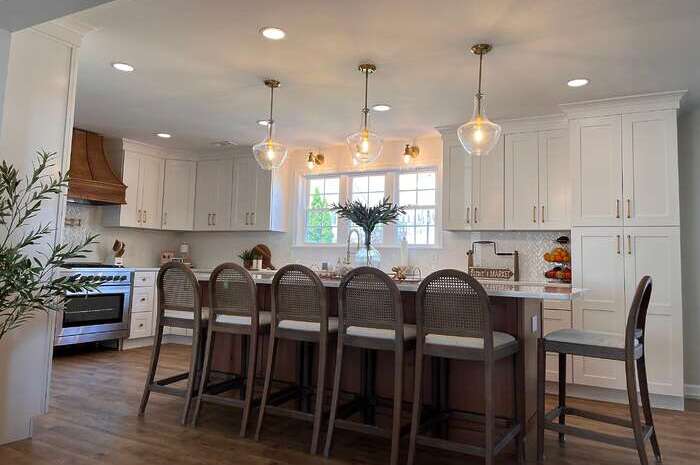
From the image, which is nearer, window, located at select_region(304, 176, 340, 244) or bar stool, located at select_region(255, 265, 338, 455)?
bar stool, located at select_region(255, 265, 338, 455)

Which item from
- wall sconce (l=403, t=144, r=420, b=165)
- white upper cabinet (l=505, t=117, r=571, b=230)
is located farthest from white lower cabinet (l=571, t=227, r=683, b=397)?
wall sconce (l=403, t=144, r=420, b=165)

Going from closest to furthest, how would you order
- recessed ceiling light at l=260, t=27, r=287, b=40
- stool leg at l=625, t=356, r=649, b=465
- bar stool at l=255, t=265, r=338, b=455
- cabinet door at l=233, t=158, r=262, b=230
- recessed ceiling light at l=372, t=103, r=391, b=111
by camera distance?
stool leg at l=625, t=356, r=649, b=465
bar stool at l=255, t=265, r=338, b=455
recessed ceiling light at l=260, t=27, r=287, b=40
recessed ceiling light at l=372, t=103, r=391, b=111
cabinet door at l=233, t=158, r=262, b=230

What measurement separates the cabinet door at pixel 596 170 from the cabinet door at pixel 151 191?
4908 millimetres

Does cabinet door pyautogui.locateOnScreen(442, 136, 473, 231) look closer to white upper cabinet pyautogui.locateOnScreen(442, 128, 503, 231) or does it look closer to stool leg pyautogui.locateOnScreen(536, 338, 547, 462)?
white upper cabinet pyautogui.locateOnScreen(442, 128, 503, 231)

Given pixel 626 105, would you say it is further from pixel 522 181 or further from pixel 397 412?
pixel 397 412

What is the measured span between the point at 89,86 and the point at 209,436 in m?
3.03

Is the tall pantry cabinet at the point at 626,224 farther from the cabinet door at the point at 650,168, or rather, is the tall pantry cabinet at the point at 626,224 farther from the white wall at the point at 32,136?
the white wall at the point at 32,136

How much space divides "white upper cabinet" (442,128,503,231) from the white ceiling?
0.42 m

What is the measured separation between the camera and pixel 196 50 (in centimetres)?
342

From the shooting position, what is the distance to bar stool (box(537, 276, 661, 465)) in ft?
8.32

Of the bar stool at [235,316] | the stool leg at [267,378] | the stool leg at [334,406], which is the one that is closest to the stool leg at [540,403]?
the stool leg at [334,406]

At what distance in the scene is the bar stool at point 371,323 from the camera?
264cm

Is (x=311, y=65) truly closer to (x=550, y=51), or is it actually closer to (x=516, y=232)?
(x=550, y=51)

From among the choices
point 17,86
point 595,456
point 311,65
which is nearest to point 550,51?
point 311,65
